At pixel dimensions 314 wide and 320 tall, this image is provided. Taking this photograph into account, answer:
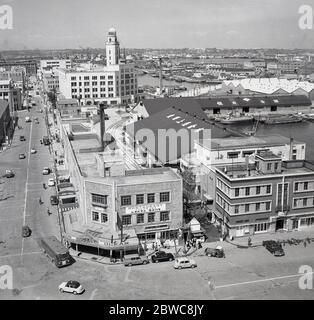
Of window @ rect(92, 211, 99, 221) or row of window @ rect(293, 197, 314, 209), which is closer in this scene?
window @ rect(92, 211, 99, 221)

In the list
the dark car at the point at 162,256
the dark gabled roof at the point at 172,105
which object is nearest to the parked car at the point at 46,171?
the dark car at the point at 162,256

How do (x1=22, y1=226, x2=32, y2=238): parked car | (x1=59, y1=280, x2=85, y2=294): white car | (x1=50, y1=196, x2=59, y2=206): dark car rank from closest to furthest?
1. (x1=59, y1=280, x2=85, y2=294): white car
2. (x1=22, y1=226, x2=32, y2=238): parked car
3. (x1=50, y1=196, x2=59, y2=206): dark car

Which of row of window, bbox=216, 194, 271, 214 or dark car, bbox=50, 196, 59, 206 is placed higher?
row of window, bbox=216, 194, 271, 214

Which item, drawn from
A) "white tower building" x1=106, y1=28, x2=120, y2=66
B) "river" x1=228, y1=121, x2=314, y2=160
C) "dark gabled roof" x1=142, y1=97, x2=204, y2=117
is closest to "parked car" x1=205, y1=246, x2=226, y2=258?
"dark gabled roof" x1=142, y1=97, x2=204, y2=117

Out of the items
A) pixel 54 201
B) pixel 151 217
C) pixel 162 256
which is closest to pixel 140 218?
pixel 151 217

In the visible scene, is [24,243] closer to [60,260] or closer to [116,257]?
[60,260]

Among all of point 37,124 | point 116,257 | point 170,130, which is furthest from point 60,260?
point 37,124

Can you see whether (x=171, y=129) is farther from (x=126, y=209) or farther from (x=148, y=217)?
(x=126, y=209)

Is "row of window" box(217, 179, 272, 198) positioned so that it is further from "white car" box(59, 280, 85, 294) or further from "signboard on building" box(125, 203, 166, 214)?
"white car" box(59, 280, 85, 294)
